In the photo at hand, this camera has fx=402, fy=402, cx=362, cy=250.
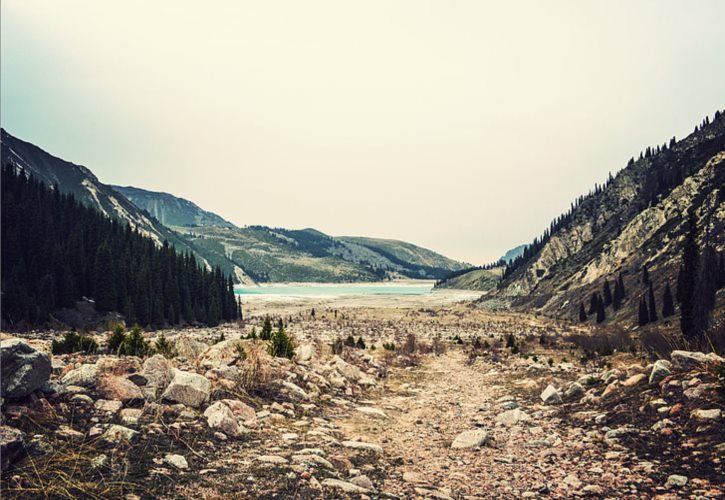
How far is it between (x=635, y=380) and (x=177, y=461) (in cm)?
1278

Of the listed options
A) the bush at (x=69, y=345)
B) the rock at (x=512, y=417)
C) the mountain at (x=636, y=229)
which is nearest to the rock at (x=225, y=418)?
the rock at (x=512, y=417)

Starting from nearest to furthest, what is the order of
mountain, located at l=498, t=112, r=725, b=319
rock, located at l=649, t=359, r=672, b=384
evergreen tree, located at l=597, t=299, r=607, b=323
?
1. rock, located at l=649, t=359, r=672, b=384
2. evergreen tree, located at l=597, t=299, r=607, b=323
3. mountain, located at l=498, t=112, r=725, b=319

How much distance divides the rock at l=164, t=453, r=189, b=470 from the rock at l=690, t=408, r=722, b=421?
33.0 ft

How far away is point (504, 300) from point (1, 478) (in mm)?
140748

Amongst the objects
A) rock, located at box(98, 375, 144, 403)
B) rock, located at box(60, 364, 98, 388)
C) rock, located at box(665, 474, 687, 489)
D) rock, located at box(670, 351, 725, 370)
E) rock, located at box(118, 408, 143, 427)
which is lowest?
rock, located at box(665, 474, 687, 489)

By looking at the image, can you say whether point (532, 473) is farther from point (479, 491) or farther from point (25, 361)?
point (25, 361)

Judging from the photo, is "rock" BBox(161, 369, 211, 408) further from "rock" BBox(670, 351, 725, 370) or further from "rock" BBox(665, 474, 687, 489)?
"rock" BBox(670, 351, 725, 370)

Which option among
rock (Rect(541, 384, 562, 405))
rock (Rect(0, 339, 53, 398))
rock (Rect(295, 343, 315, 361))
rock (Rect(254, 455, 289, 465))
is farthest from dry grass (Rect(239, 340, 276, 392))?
rock (Rect(541, 384, 562, 405))

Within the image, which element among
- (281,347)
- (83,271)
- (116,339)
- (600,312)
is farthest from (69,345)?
(600,312)

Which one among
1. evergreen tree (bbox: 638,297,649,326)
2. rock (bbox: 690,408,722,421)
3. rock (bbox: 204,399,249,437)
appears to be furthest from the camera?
evergreen tree (bbox: 638,297,649,326)

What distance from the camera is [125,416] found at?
7809 mm

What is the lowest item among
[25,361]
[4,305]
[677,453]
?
[4,305]

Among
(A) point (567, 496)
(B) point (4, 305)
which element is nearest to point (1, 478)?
(A) point (567, 496)

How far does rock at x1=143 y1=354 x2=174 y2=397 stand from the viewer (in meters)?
9.80
